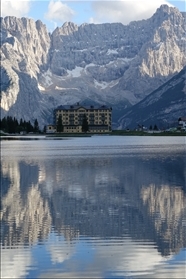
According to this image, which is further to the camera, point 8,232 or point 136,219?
point 136,219

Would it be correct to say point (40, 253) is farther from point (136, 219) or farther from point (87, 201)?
point (87, 201)

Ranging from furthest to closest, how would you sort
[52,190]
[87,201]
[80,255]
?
[52,190] → [87,201] → [80,255]

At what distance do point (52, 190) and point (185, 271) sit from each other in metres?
24.1

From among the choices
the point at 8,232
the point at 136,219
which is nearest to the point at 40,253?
the point at 8,232

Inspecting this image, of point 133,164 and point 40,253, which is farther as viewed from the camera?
point 133,164

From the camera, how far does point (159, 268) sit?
71.4 feet

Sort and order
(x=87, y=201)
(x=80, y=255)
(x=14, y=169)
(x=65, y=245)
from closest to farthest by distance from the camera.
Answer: (x=80, y=255)
(x=65, y=245)
(x=87, y=201)
(x=14, y=169)

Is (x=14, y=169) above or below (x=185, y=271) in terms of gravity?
above

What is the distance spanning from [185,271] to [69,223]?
10359 millimetres

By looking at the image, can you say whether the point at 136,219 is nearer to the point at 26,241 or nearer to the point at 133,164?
the point at 26,241

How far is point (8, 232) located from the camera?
2797 centimetres

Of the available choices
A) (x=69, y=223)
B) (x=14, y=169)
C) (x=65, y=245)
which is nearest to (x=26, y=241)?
(x=65, y=245)

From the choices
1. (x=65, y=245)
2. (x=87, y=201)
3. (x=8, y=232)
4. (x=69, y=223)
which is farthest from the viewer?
(x=87, y=201)

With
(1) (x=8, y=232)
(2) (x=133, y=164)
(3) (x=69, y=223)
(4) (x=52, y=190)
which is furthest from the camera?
(2) (x=133, y=164)
